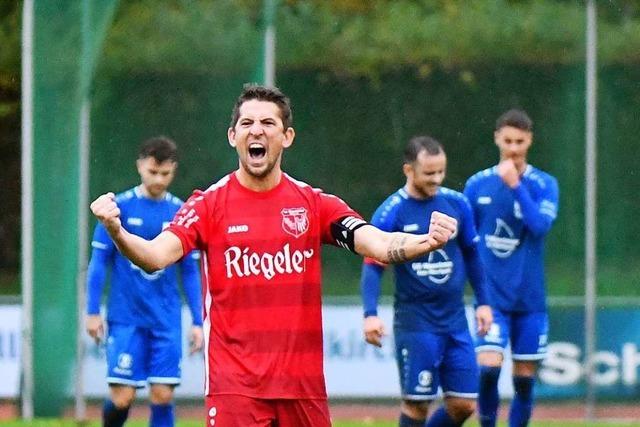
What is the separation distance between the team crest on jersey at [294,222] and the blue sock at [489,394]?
415 centimetres

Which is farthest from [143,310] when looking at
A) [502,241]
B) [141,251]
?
[141,251]

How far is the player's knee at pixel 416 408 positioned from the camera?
8867mm

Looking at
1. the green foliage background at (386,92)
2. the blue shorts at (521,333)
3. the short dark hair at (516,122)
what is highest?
the green foliage background at (386,92)

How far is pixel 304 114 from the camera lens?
13250 mm

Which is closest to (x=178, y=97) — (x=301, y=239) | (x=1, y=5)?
(x=1, y=5)

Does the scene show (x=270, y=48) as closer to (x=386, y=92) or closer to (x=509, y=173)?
(x=386, y=92)

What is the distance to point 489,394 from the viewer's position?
384 inches

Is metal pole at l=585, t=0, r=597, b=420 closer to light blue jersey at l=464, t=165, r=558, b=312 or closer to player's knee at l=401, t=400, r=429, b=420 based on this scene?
light blue jersey at l=464, t=165, r=558, b=312

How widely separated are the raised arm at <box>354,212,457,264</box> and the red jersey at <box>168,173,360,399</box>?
23 centimetres

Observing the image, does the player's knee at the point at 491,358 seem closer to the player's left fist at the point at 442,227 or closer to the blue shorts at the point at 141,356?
the blue shorts at the point at 141,356

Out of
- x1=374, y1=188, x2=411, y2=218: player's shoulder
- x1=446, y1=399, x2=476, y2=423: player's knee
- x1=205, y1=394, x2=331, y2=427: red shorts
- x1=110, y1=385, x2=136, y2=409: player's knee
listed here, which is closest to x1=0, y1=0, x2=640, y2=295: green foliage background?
x1=110, y1=385, x2=136, y2=409: player's knee

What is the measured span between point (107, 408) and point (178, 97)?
3.98 meters

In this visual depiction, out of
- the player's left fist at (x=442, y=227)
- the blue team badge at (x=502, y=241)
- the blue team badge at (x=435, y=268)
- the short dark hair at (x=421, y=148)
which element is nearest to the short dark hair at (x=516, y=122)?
the blue team badge at (x=502, y=241)

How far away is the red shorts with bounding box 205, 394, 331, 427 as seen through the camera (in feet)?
18.8
